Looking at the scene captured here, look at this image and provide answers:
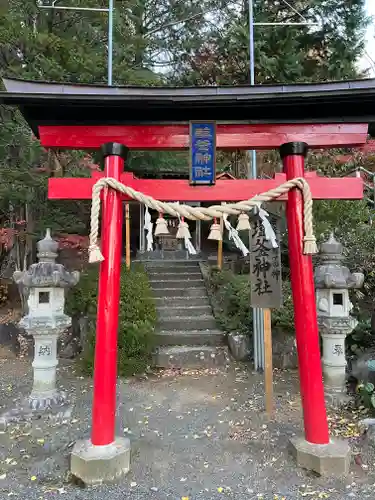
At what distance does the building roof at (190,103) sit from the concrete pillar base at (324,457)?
9.63 ft

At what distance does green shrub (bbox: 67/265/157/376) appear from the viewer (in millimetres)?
5566

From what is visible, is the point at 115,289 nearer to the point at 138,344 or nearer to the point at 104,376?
the point at 104,376

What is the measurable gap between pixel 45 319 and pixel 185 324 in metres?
2.90

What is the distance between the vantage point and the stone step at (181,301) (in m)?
7.42

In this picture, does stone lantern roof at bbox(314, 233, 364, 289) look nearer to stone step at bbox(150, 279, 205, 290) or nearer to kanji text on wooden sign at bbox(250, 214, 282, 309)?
kanji text on wooden sign at bbox(250, 214, 282, 309)

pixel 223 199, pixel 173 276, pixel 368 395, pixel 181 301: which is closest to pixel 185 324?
pixel 181 301

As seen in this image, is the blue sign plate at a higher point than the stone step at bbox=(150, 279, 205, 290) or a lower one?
higher

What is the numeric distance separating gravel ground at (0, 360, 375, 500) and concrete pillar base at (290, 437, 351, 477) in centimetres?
7

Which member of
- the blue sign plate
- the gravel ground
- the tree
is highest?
the tree

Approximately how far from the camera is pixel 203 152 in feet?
10.8

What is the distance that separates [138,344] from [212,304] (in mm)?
2168

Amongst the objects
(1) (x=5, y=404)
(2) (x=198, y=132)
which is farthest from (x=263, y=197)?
(1) (x=5, y=404)

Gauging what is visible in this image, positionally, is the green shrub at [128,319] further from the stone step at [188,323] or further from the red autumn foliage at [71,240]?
the red autumn foliage at [71,240]

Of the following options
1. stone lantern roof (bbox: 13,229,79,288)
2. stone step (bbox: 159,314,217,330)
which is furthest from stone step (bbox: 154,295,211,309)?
stone lantern roof (bbox: 13,229,79,288)
